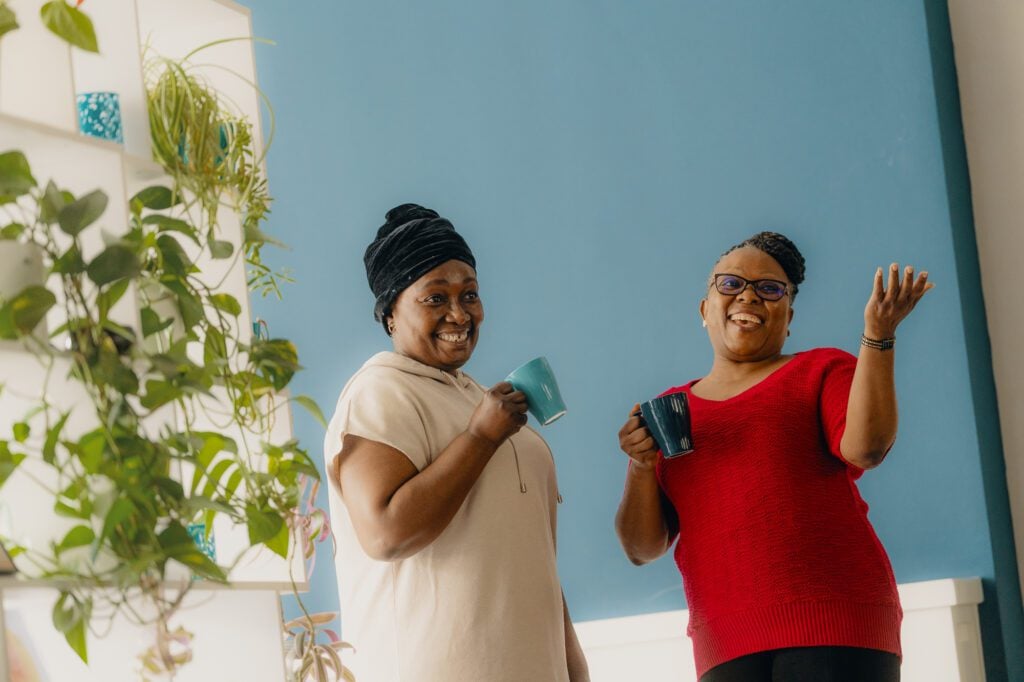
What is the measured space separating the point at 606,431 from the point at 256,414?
1.78 m

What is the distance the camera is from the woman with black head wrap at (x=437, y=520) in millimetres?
1632

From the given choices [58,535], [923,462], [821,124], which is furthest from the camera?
[821,124]

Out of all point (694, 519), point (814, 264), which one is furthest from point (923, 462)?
point (694, 519)

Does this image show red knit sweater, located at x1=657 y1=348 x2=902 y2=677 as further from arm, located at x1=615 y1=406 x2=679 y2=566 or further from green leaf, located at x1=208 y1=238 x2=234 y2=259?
green leaf, located at x1=208 y1=238 x2=234 y2=259

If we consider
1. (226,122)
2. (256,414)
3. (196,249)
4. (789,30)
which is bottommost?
(256,414)

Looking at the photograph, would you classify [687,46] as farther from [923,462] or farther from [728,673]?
[728,673]

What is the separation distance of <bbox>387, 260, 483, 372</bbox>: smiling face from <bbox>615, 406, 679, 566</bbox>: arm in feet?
0.97

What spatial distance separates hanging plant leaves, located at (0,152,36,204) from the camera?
1175 millimetres

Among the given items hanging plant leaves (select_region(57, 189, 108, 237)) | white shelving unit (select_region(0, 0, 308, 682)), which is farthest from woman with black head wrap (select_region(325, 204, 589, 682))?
hanging plant leaves (select_region(57, 189, 108, 237))

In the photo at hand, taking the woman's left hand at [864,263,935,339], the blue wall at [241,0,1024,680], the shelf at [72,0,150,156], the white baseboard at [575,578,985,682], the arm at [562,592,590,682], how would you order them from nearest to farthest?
the shelf at [72,0,150,156]
the woman's left hand at [864,263,935,339]
the arm at [562,592,590,682]
the white baseboard at [575,578,985,682]
the blue wall at [241,0,1024,680]

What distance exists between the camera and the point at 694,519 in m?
1.94

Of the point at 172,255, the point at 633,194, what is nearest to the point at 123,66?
the point at 172,255

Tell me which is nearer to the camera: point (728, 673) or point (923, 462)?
point (728, 673)

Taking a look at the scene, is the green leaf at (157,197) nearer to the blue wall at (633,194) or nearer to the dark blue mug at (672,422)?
the dark blue mug at (672,422)
